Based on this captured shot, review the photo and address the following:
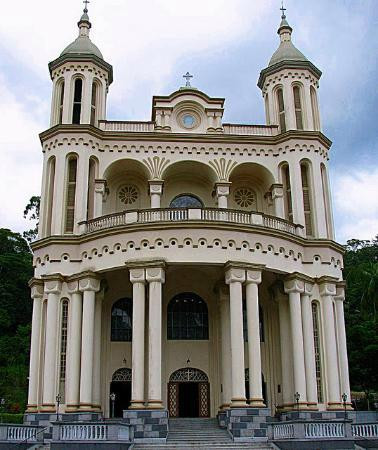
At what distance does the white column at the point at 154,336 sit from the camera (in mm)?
23422

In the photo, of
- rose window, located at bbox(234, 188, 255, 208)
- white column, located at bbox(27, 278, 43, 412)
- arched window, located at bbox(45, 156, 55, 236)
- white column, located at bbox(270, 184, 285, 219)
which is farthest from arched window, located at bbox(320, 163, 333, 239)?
white column, located at bbox(27, 278, 43, 412)

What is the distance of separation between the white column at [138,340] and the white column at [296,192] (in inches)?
365

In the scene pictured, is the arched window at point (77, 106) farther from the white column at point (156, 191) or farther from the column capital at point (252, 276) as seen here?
the column capital at point (252, 276)

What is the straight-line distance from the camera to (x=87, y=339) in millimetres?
25766

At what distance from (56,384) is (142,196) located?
449 inches

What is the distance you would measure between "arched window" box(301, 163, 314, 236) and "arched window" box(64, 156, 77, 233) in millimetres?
11846

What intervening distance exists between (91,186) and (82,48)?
334 inches

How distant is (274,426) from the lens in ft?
73.0

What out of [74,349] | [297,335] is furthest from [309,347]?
[74,349]

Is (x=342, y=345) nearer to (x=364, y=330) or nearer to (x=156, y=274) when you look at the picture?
(x=156, y=274)

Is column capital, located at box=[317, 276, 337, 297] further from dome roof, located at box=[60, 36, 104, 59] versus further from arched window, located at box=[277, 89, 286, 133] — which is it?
dome roof, located at box=[60, 36, 104, 59]

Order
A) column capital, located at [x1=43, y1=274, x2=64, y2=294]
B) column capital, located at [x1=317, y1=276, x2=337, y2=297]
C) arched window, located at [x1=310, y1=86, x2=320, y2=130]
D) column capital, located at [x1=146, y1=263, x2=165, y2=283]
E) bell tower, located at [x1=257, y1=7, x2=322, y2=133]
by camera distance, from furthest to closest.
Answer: arched window, located at [x1=310, y1=86, x2=320, y2=130], bell tower, located at [x1=257, y1=7, x2=322, y2=133], column capital, located at [x1=317, y1=276, x2=337, y2=297], column capital, located at [x1=43, y1=274, x2=64, y2=294], column capital, located at [x1=146, y1=263, x2=165, y2=283]

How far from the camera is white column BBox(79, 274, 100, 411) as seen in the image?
992 inches

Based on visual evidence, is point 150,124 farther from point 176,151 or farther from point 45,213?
point 45,213
